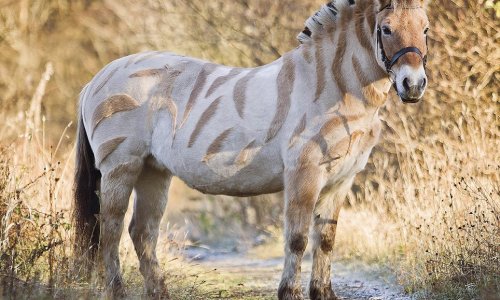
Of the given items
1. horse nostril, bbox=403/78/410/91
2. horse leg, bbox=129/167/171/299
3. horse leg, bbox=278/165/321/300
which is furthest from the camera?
horse leg, bbox=129/167/171/299

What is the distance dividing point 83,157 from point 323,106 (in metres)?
1.94

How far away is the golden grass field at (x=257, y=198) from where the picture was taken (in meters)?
5.46

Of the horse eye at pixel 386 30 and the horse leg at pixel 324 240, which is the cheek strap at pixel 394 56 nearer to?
the horse eye at pixel 386 30

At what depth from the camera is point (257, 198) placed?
13070 millimetres

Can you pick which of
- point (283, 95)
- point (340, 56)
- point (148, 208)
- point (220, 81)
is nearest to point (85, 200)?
point (148, 208)

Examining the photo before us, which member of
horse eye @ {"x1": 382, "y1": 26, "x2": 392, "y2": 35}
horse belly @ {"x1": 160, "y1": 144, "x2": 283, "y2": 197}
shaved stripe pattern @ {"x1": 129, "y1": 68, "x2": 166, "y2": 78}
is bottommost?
horse belly @ {"x1": 160, "y1": 144, "x2": 283, "y2": 197}

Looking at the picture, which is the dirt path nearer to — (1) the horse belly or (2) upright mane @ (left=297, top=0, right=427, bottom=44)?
(1) the horse belly

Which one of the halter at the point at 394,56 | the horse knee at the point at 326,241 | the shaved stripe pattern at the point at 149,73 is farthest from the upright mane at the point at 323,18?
the horse knee at the point at 326,241

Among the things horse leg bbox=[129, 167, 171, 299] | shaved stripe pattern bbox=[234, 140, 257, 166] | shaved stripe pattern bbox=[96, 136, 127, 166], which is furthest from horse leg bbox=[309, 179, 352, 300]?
shaved stripe pattern bbox=[96, 136, 127, 166]

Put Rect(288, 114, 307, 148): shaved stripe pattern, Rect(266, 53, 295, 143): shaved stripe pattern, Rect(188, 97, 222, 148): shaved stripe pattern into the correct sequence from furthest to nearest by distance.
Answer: Rect(188, 97, 222, 148): shaved stripe pattern → Rect(266, 53, 295, 143): shaved stripe pattern → Rect(288, 114, 307, 148): shaved stripe pattern

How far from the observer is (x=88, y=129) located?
19.4 ft

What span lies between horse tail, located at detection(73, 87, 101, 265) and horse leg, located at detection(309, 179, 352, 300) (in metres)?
1.44

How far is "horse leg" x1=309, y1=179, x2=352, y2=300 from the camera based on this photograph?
523 cm

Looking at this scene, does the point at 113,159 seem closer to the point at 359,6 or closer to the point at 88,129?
the point at 88,129
